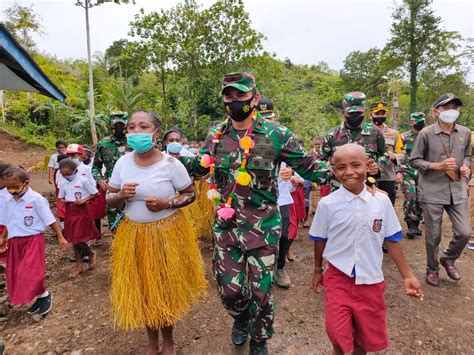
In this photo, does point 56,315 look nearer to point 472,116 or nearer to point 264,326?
point 264,326

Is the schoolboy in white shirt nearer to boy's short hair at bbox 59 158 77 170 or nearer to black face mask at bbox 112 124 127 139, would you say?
black face mask at bbox 112 124 127 139

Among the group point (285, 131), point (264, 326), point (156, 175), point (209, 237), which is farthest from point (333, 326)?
point (209, 237)

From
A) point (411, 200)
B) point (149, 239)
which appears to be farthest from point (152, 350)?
point (411, 200)

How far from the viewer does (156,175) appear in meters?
2.45

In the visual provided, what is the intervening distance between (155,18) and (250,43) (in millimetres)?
4567

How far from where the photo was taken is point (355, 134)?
378cm

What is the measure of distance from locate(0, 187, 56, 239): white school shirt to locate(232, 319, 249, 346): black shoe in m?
2.30

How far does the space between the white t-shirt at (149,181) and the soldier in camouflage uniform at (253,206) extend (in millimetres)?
359

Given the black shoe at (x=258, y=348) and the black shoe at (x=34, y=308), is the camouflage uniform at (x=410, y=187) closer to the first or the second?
the black shoe at (x=258, y=348)

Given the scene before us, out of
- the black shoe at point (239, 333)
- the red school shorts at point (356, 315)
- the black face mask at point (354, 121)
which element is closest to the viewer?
the red school shorts at point (356, 315)

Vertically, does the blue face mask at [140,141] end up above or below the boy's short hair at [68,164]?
above

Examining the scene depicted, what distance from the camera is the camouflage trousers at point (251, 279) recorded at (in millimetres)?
2441

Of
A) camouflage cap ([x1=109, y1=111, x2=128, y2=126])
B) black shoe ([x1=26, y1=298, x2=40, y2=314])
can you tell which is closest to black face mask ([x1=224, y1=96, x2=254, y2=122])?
camouflage cap ([x1=109, y1=111, x2=128, y2=126])

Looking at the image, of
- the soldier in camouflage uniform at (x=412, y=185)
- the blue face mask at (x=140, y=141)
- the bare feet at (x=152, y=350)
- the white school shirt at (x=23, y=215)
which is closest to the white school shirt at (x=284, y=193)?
the blue face mask at (x=140, y=141)
